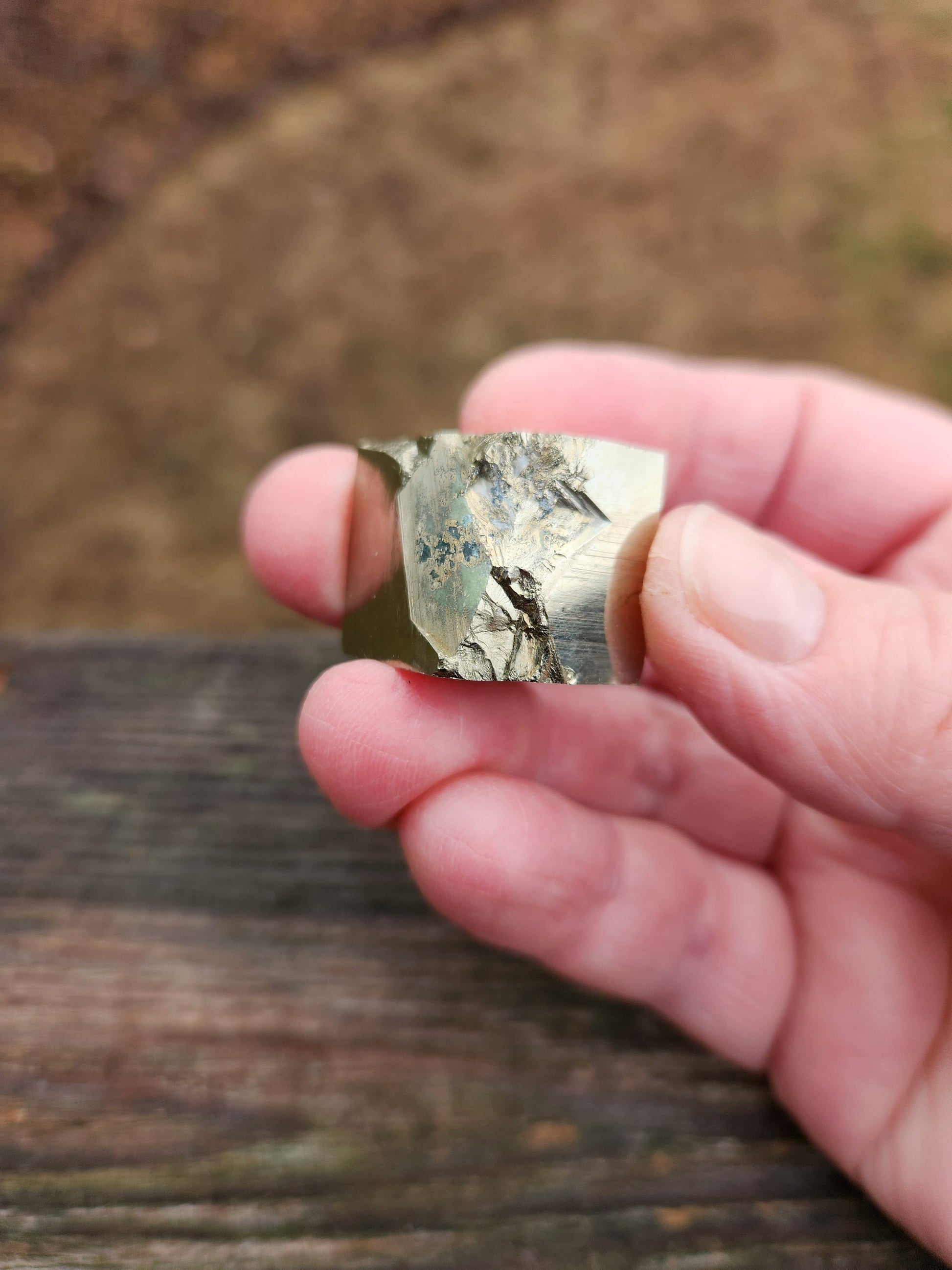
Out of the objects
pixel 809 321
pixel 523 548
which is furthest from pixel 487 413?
pixel 809 321

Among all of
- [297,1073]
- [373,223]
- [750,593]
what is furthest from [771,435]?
[373,223]

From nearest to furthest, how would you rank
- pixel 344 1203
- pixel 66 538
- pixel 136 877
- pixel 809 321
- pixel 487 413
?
pixel 344 1203 → pixel 136 877 → pixel 487 413 → pixel 66 538 → pixel 809 321

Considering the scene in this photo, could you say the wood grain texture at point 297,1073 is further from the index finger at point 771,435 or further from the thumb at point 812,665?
the index finger at point 771,435

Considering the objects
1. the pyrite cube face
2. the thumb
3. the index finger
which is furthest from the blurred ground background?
the thumb

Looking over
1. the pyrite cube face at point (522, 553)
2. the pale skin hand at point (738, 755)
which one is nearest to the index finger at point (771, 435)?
the pale skin hand at point (738, 755)

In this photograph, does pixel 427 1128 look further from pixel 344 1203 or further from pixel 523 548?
pixel 523 548

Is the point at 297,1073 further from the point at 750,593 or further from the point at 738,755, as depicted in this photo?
the point at 750,593

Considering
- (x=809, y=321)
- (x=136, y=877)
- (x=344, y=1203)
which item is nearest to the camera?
(x=344, y=1203)
